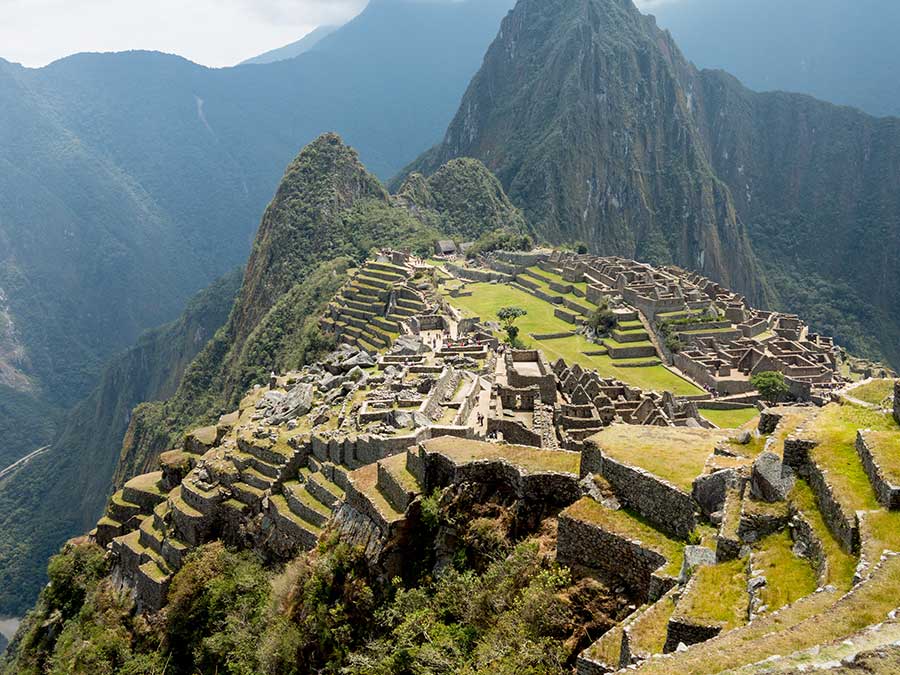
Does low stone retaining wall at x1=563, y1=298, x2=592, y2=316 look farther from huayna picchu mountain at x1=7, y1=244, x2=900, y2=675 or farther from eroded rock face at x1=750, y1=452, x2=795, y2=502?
eroded rock face at x1=750, y1=452, x2=795, y2=502

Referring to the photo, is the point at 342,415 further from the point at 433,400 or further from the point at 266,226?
the point at 266,226

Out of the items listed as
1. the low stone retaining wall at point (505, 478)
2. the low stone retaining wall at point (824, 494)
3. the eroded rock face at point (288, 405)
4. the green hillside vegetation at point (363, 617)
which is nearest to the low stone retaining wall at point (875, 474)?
the low stone retaining wall at point (824, 494)

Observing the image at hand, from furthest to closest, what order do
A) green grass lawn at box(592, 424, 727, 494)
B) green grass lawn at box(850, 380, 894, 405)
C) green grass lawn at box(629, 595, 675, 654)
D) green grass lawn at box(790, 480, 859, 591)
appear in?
1. green grass lawn at box(850, 380, 894, 405)
2. green grass lawn at box(592, 424, 727, 494)
3. green grass lawn at box(629, 595, 675, 654)
4. green grass lawn at box(790, 480, 859, 591)

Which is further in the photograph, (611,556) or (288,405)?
(288,405)

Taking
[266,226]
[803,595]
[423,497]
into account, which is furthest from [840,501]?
[266,226]

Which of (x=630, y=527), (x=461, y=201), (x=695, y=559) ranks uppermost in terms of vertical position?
→ (x=461, y=201)

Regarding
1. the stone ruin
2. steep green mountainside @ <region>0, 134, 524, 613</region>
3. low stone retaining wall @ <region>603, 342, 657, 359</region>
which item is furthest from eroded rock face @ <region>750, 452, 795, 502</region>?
steep green mountainside @ <region>0, 134, 524, 613</region>

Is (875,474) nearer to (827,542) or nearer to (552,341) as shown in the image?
(827,542)

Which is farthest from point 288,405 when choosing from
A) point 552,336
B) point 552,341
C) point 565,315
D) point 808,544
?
point 565,315
